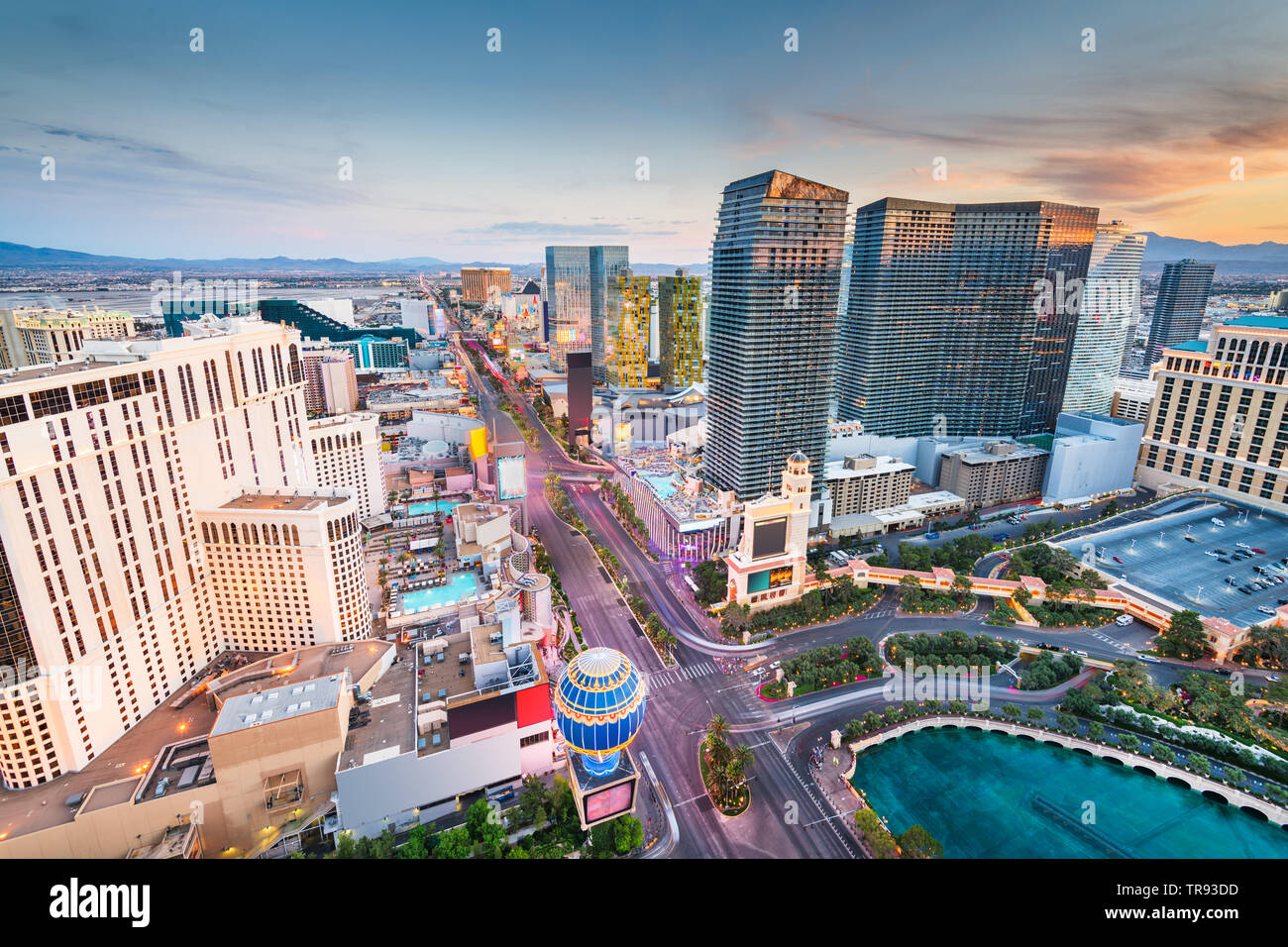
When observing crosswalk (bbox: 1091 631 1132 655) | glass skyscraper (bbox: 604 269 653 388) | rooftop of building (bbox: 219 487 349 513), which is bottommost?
crosswalk (bbox: 1091 631 1132 655)

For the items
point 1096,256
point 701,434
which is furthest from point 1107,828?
point 1096,256

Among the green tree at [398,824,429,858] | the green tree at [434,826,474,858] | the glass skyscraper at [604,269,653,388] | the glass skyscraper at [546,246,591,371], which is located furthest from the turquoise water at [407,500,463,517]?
the glass skyscraper at [546,246,591,371]

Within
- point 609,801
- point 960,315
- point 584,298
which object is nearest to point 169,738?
point 609,801

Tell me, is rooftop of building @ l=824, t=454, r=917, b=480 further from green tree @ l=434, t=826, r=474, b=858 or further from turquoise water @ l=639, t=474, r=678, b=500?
green tree @ l=434, t=826, r=474, b=858

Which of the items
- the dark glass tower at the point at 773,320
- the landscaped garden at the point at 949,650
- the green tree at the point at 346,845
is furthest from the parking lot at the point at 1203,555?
the green tree at the point at 346,845

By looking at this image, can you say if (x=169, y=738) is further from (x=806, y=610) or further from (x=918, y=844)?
(x=806, y=610)

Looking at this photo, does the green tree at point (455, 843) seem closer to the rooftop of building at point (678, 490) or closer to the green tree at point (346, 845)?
the green tree at point (346, 845)
